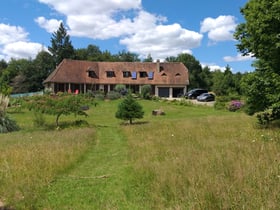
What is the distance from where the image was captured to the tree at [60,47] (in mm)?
76062

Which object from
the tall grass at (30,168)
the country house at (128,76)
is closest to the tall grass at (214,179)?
the tall grass at (30,168)

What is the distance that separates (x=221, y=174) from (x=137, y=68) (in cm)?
5170

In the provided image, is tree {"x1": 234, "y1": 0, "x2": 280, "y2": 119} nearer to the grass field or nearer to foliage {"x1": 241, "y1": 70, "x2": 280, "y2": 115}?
foliage {"x1": 241, "y1": 70, "x2": 280, "y2": 115}

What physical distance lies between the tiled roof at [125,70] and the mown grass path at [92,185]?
44403 mm

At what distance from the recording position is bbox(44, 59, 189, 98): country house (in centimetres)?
5400

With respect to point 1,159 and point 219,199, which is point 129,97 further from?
point 219,199

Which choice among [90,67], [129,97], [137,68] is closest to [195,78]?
[137,68]

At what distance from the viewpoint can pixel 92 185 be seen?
23.2 feet

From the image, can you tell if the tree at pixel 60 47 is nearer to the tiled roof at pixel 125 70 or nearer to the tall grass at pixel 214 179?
the tiled roof at pixel 125 70

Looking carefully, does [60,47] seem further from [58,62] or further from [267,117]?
[267,117]

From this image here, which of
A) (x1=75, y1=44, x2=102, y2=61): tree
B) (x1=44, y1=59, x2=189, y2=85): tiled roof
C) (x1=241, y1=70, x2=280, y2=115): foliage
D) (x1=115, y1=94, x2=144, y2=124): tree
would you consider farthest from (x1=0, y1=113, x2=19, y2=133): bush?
(x1=75, y1=44, x2=102, y2=61): tree

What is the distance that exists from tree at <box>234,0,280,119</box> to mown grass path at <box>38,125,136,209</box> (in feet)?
21.5

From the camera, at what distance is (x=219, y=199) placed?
4.99 metres

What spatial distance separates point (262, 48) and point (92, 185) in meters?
9.28
